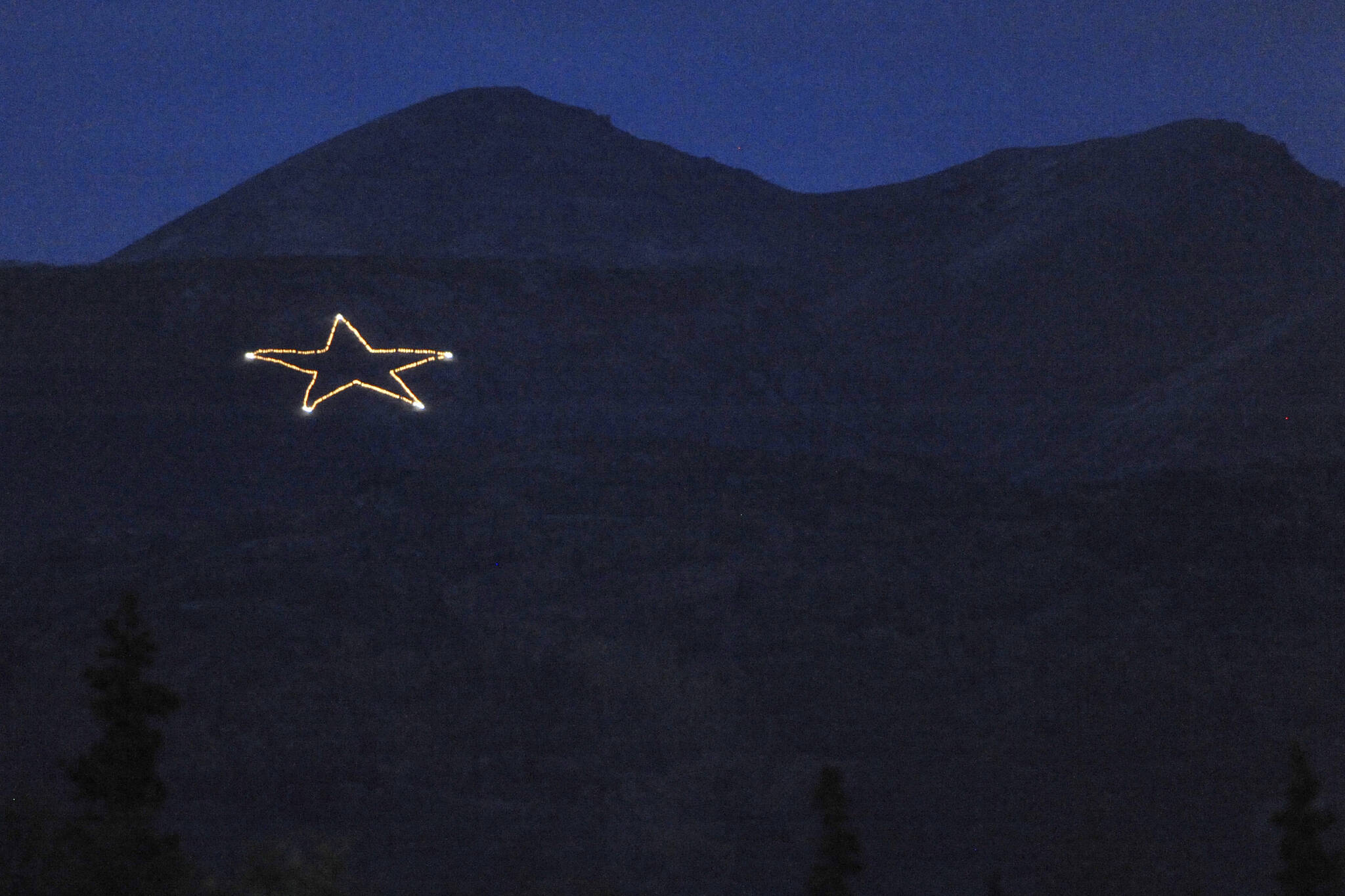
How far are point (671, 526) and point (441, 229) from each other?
988 inches

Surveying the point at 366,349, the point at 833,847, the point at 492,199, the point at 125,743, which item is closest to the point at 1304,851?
the point at 833,847

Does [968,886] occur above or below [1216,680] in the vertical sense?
below

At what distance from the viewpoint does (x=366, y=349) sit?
136 feet

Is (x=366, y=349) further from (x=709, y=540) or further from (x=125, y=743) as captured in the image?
(x=125, y=743)

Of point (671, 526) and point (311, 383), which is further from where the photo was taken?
point (311, 383)

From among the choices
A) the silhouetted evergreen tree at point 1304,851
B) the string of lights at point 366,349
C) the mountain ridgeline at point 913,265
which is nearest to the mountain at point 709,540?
the mountain ridgeline at point 913,265

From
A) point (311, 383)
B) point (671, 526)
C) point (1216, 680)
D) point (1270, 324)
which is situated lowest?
point (1216, 680)

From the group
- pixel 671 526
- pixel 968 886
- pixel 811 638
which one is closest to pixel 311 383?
pixel 671 526

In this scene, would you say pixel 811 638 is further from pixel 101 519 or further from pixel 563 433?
pixel 101 519

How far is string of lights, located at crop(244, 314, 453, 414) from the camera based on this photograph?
40.1 metres

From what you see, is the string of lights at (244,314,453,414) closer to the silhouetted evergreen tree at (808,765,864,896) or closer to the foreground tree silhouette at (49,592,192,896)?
the foreground tree silhouette at (49,592,192,896)

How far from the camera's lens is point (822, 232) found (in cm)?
5741

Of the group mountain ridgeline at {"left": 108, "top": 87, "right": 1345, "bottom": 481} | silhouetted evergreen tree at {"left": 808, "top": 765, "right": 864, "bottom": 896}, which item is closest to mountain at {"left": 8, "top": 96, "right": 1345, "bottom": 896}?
mountain ridgeline at {"left": 108, "top": 87, "right": 1345, "bottom": 481}

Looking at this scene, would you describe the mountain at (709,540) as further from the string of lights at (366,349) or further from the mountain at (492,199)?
the mountain at (492,199)
